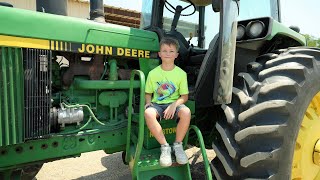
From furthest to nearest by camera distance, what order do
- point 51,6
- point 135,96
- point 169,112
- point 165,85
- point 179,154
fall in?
point 51,6 → point 135,96 → point 165,85 → point 169,112 → point 179,154

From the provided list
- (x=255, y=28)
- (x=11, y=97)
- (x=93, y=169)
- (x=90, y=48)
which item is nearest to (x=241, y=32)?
(x=255, y=28)

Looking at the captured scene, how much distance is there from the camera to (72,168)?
152 inches

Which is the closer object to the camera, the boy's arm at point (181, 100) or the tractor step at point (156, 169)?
the tractor step at point (156, 169)

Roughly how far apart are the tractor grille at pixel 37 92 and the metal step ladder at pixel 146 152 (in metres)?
0.64

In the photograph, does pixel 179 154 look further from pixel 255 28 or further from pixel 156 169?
pixel 255 28

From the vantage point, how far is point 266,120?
2.16 m

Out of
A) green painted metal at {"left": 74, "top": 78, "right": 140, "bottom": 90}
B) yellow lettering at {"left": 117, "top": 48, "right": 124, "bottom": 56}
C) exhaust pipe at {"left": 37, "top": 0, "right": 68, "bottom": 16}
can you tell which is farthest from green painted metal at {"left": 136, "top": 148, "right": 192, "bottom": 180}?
exhaust pipe at {"left": 37, "top": 0, "right": 68, "bottom": 16}

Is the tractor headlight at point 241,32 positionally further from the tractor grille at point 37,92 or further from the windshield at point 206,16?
the tractor grille at point 37,92

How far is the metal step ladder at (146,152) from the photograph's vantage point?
2260 millimetres

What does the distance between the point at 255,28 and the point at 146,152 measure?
1426 mm

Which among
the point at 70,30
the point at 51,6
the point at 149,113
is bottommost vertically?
the point at 149,113

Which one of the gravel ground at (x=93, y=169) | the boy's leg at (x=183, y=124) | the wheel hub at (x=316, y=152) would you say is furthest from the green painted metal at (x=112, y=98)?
the wheel hub at (x=316, y=152)

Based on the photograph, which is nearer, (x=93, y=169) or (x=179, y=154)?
(x=179, y=154)

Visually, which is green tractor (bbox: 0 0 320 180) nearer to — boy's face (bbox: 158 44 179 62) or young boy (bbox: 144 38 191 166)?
young boy (bbox: 144 38 191 166)
